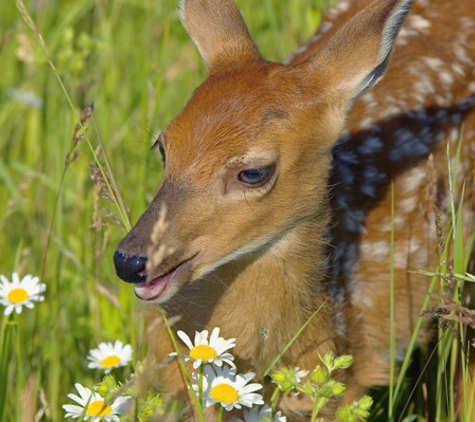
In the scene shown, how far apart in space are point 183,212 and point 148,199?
121 centimetres

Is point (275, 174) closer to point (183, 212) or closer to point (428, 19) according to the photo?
point (183, 212)

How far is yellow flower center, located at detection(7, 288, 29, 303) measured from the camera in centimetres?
319

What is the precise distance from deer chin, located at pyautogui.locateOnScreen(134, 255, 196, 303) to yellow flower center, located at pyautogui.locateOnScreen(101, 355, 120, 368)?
0.87 feet

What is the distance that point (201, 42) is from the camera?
386 centimetres

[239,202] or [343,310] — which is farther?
[343,310]

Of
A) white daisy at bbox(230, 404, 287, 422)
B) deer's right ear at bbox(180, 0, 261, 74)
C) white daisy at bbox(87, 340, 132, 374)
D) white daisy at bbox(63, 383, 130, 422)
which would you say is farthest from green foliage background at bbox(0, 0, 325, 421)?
white daisy at bbox(230, 404, 287, 422)

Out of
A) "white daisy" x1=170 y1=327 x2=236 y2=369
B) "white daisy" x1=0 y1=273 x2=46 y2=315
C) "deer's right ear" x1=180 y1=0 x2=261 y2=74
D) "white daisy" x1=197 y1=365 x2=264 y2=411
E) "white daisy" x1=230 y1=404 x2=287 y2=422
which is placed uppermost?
"deer's right ear" x1=180 y1=0 x2=261 y2=74

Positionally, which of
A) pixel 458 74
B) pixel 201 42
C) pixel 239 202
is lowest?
pixel 458 74

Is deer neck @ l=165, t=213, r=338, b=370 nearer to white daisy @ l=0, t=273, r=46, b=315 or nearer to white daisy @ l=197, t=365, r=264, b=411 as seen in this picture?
white daisy @ l=0, t=273, r=46, b=315

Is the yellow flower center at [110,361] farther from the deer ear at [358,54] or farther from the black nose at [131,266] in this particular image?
the deer ear at [358,54]

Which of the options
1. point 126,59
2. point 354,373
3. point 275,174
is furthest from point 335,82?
point 126,59

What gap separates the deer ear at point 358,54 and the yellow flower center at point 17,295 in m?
1.14

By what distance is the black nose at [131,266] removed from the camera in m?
2.92

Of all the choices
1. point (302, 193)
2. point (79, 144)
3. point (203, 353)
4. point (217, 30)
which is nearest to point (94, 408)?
point (203, 353)
